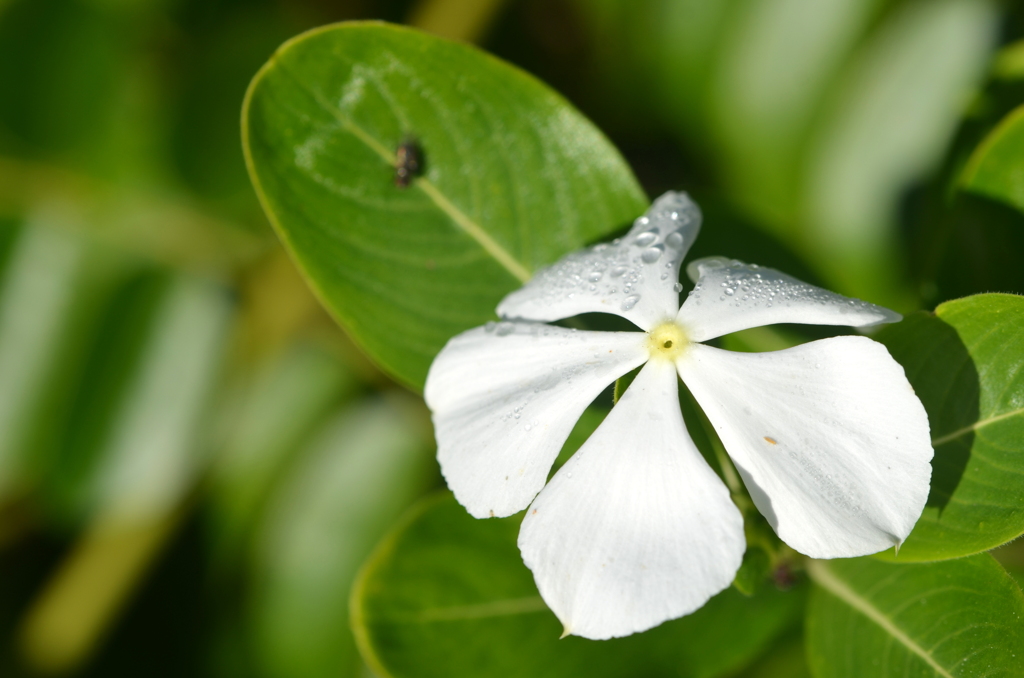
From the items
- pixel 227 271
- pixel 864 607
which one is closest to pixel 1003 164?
pixel 864 607

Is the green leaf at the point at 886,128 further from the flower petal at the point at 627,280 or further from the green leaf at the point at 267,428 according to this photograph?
the green leaf at the point at 267,428

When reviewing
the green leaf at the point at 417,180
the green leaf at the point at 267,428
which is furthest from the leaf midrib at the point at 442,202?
the green leaf at the point at 267,428

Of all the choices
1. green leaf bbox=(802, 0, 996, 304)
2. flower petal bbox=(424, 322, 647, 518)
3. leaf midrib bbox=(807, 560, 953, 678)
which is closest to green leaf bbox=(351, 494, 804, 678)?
leaf midrib bbox=(807, 560, 953, 678)

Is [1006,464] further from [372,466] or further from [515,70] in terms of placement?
[372,466]

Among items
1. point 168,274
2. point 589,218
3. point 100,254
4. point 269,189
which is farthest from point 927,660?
point 100,254

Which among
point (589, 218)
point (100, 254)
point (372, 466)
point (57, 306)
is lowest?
point (372, 466)
